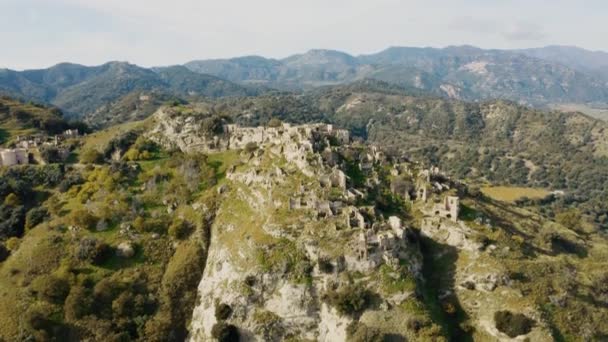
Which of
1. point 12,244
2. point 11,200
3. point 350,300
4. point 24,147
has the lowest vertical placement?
point 350,300

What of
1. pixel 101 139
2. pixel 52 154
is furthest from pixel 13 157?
pixel 101 139

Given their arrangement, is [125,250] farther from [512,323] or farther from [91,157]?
[512,323]

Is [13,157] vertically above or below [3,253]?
above

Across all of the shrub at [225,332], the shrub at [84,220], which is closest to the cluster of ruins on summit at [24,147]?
the shrub at [84,220]

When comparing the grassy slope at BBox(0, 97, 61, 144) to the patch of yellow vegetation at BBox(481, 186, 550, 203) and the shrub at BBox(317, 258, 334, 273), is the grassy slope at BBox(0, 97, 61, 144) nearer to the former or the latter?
the shrub at BBox(317, 258, 334, 273)

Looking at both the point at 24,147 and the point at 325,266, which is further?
the point at 24,147

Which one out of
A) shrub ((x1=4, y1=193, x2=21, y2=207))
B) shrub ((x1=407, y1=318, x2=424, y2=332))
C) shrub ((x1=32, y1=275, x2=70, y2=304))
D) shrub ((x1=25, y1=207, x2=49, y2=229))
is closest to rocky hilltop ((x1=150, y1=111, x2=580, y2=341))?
shrub ((x1=407, y1=318, x2=424, y2=332))

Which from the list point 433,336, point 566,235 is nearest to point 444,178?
point 566,235

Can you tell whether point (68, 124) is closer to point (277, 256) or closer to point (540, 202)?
point (277, 256)
